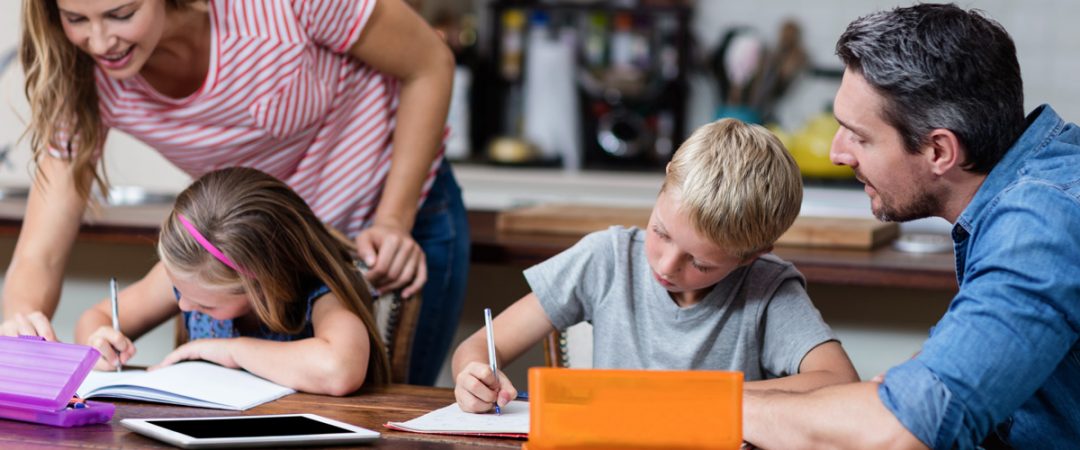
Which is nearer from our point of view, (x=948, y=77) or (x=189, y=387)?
(x=948, y=77)

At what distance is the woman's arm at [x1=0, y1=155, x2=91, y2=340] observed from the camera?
197 cm

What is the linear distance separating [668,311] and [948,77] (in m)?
0.54

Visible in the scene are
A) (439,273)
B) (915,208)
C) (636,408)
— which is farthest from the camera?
(439,273)

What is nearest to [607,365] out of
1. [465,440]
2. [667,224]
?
[667,224]

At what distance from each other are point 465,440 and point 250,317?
0.63 m

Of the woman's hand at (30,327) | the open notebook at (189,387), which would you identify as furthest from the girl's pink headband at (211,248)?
Answer: the woman's hand at (30,327)

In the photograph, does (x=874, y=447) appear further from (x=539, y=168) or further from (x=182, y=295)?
(x=539, y=168)

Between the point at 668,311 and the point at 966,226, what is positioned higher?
the point at 966,226

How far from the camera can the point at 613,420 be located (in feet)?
4.11

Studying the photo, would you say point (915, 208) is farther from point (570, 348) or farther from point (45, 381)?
point (45, 381)

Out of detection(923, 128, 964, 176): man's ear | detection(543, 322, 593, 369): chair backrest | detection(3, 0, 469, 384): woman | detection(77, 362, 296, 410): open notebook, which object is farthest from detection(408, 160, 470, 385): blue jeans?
detection(923, 128, 964, 176): man's ear

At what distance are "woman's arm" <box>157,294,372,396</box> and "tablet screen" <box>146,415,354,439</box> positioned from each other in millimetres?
201

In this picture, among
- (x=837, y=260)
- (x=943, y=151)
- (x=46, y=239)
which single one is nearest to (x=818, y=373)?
(x=943, y=151)

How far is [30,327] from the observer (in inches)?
69.9
